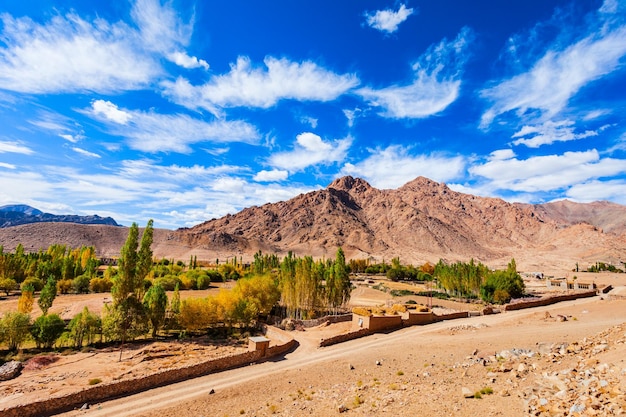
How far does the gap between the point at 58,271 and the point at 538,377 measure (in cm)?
8306

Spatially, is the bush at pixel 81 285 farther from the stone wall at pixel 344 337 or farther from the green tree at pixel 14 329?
the stone wall at pixel 344 337

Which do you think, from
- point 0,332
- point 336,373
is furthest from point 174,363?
point 0,332

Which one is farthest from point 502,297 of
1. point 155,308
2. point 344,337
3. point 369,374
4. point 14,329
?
point 14,329

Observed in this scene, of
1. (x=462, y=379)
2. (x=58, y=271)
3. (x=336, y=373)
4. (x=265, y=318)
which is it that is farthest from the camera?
(x=58, y=271)

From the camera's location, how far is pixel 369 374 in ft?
71.6

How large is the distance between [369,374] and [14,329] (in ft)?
93.8

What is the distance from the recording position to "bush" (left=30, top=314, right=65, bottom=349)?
99.2ft

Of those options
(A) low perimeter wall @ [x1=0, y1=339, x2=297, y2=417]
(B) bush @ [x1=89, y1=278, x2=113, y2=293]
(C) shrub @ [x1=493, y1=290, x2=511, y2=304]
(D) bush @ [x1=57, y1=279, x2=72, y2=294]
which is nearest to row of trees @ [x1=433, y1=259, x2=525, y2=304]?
(C) shrub @ [x1=493, y1=290, x2=511, y2=304]

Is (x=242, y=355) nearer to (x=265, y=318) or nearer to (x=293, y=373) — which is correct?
(x=293, y=373)

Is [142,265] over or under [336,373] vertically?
over

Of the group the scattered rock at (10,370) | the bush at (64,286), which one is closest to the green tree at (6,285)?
the bush at (64,286)

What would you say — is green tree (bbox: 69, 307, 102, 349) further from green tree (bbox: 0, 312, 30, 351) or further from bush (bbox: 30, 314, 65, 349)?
green tree (bbox: 0, 312, 30, 351)

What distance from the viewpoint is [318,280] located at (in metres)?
50.0

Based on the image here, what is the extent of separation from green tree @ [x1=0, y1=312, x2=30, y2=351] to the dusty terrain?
190 inches
